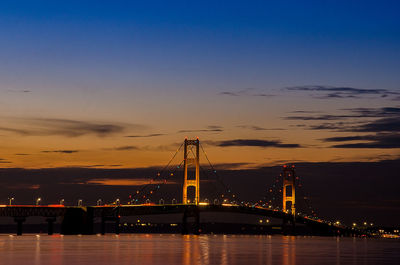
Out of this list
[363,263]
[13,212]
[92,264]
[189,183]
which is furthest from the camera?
[189,183]

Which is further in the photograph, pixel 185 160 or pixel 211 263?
pixel 185 160

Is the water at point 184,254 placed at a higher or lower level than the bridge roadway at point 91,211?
lower

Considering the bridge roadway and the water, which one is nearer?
the water

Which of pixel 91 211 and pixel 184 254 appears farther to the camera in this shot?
pixel 91 211

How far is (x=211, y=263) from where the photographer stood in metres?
49.9

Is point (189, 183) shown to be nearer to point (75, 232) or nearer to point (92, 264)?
point (75, 232)

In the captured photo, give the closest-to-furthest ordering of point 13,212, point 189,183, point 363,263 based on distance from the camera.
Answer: point 363,263
point 13,212
point 189,183

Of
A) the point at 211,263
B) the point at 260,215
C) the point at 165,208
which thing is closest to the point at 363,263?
the point at 211,263

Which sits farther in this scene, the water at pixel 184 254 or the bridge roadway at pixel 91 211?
the bridge roadway at pixel 91 211

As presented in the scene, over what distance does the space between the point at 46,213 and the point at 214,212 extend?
3623cm

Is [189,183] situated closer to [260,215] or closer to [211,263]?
[260,215]

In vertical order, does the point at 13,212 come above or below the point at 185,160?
below

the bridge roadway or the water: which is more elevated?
the bridge roadway

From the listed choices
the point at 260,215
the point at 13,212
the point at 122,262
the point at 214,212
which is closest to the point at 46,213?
the point at 13,212
